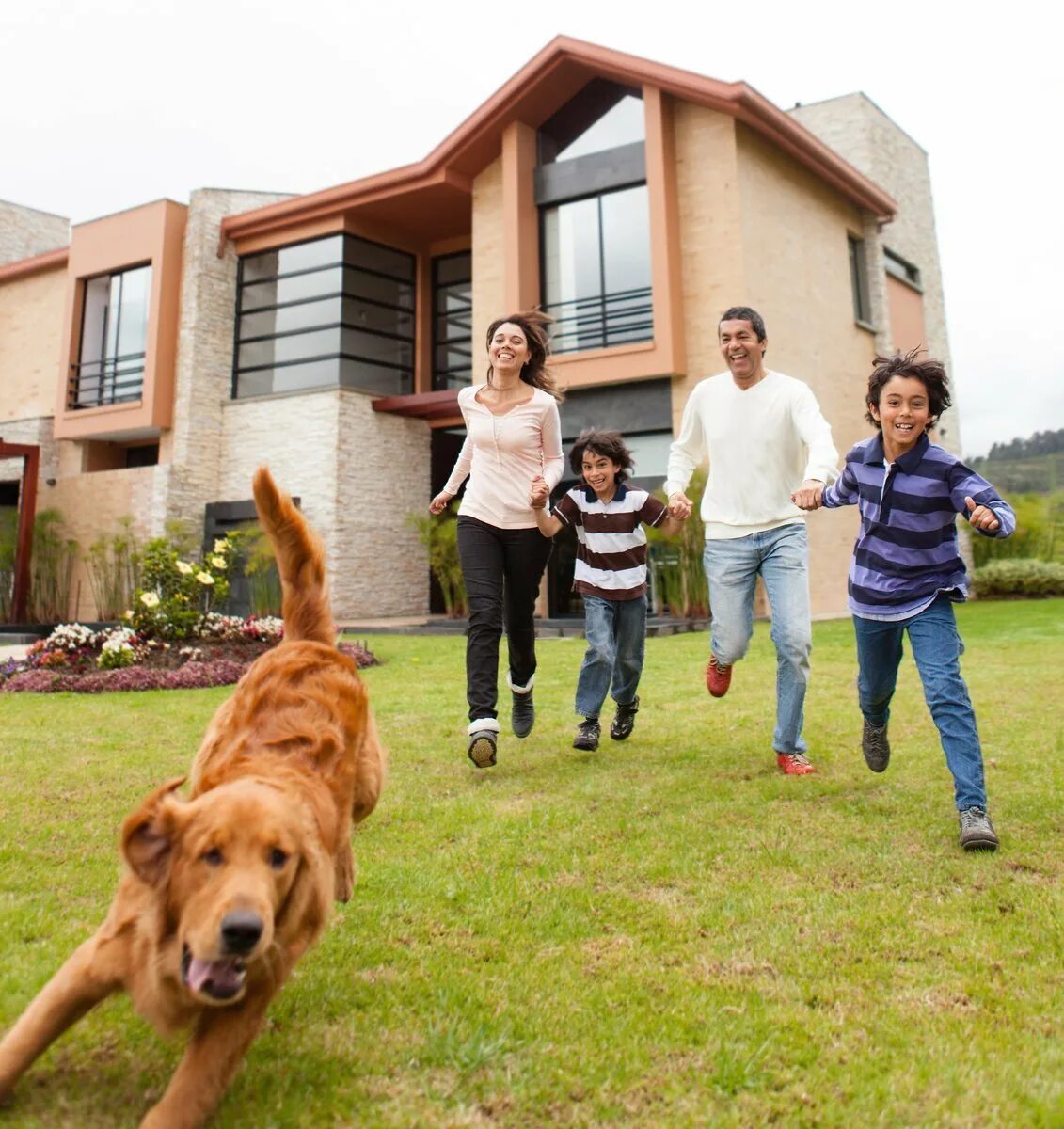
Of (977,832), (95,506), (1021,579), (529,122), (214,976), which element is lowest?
(977,832)

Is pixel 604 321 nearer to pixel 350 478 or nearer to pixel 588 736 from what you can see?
pixel 350 478

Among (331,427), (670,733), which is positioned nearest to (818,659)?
(670,733)

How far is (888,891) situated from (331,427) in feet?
52.5

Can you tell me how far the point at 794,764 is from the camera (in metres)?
4.21

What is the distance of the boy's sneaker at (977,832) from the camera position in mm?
2963

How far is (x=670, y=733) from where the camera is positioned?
17.5 ft

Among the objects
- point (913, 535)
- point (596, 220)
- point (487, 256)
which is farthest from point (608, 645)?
point (487, 256)

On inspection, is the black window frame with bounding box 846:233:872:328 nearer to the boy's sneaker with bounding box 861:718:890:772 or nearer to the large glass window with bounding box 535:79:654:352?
the large glass window with bounding box 535:79:654:352

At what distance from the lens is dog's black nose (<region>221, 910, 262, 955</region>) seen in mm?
1428

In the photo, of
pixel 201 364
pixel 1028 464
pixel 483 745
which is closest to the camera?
pixel 483 745

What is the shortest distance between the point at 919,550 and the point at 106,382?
20.1 metres

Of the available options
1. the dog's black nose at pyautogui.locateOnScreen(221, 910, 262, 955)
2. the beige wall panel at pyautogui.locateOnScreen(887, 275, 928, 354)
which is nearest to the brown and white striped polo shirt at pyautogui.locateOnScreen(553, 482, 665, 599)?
the dog's black nose at pyautogui.locateOnScreen(221, 910, 262, 955)

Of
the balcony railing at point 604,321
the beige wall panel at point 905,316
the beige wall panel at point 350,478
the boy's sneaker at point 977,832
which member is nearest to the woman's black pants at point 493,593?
the boy's sneaker at point 977,832

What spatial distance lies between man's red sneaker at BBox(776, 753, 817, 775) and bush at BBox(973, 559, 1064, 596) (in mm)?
18055
